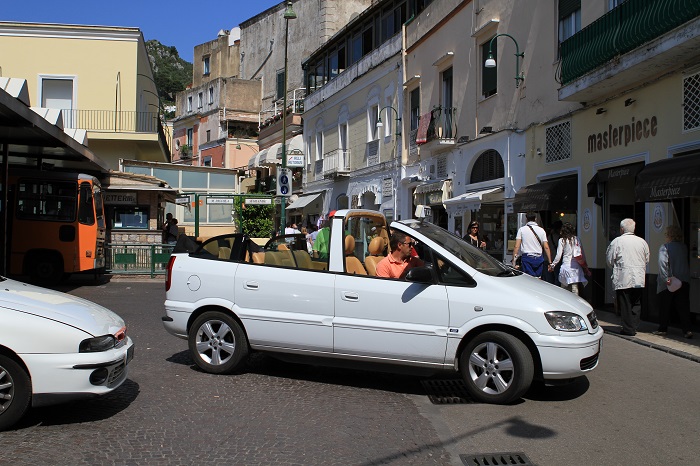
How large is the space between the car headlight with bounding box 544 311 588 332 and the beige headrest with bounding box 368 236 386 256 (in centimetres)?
217

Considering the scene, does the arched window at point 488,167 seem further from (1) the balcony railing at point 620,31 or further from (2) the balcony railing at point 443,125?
(1) the balcony railing at point 620,31

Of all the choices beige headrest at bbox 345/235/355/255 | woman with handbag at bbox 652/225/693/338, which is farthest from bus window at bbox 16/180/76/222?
woman with handbag at bbox 652/225/693/338

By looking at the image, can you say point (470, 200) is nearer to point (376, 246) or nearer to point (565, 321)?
point (376, 246)

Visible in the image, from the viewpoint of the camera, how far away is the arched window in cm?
1773

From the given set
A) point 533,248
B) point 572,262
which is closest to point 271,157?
point 533,248

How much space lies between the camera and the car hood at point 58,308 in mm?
5141

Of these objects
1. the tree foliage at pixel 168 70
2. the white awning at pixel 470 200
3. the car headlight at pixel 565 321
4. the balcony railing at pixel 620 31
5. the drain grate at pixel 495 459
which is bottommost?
the drain grate at pixel 495 459

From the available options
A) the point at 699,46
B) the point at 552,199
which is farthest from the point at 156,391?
the point at 552,199

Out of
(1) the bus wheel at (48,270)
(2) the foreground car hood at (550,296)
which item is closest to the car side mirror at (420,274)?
(2) the foreground car hood at (550,296)

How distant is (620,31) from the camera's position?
11.5 meters

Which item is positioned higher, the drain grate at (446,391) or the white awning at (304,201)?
the white awning at (304,201)

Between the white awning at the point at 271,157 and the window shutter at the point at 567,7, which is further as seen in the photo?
the white awning at the point at 271,157

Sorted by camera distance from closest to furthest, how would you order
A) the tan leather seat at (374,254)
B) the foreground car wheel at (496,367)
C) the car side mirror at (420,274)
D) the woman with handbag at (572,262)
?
the foreground car wheel at (496,367) < the car side mirror at (420,274) < the tan leather seat at (374,254) < the woman with handbag at (572,262)

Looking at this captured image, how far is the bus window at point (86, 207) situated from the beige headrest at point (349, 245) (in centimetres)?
1203
